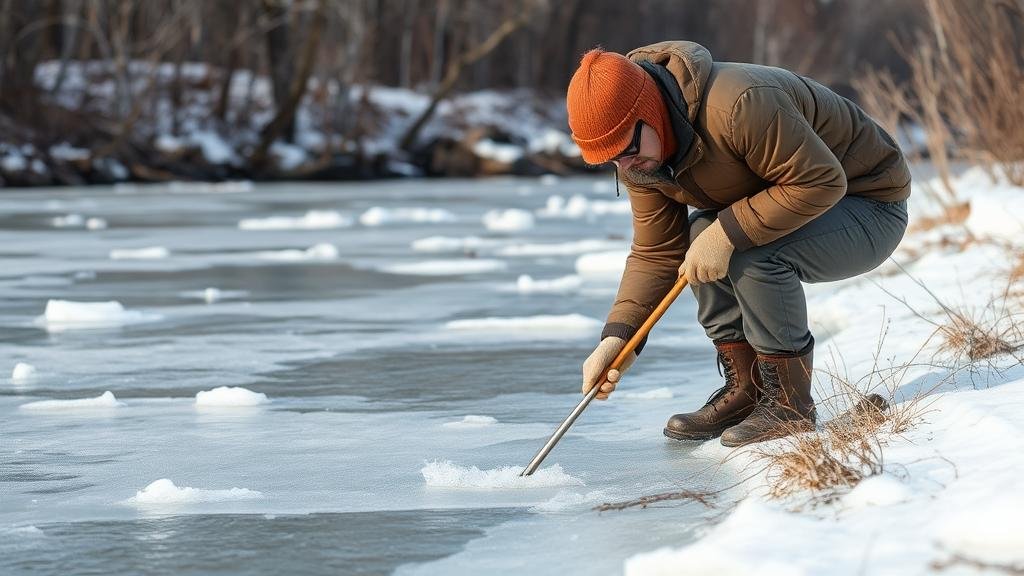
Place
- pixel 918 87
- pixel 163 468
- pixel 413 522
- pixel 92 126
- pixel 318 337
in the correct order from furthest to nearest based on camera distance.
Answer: pixel 92 126
pixel 918 87
pixel 318 337
pixel 163 468
pixel 413 522

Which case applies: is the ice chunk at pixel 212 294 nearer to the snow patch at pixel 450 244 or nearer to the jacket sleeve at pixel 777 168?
the snow patch at pixel 450 244

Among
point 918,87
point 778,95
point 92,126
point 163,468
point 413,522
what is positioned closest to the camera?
point 413,522

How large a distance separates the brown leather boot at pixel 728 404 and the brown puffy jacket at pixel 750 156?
0.29 meters

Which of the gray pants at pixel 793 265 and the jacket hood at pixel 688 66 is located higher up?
the jacket hood at pixel 688 66

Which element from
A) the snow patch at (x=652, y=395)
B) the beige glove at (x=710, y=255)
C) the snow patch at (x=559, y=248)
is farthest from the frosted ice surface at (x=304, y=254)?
the beige glove at (x=710, y=255)

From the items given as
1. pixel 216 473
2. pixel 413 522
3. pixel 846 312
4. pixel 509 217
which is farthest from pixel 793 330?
pixel 509 217

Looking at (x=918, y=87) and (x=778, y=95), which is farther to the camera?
(x=918, y=87)

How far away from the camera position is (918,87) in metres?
8.18

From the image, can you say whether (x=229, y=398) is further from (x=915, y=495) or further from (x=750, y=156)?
(x=915, y=495)

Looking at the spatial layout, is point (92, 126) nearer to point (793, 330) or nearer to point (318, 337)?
point (318, 337)

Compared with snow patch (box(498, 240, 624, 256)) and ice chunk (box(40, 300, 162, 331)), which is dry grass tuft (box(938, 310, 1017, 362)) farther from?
snow patch (box(498, 240, 624, 256))

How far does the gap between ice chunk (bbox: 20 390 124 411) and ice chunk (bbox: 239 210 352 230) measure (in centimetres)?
727

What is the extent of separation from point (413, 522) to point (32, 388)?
214cm

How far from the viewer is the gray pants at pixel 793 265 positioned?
3520mm
